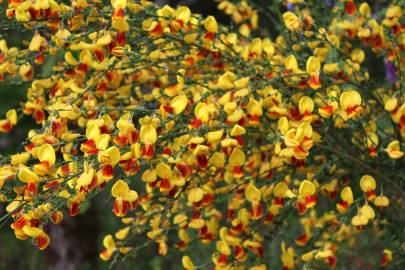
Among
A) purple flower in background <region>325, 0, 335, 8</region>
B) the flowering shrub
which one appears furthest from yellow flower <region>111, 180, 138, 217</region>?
purple flower in background <region>325, 0, 335, 8</region>

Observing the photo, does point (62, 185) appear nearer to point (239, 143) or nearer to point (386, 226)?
point (239, 143)

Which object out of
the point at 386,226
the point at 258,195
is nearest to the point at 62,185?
the point at 258,195

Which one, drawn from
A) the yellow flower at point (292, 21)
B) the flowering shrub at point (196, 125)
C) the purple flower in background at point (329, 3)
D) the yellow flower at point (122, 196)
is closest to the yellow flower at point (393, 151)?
the flowering shrub at point (196, 125)

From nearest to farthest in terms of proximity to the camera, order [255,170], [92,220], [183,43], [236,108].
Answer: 1. [236,108]
2. [183,43]
3. [255,170]
4. [92,220]

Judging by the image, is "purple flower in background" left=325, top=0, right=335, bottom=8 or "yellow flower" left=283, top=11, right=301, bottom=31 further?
"purple flower in background" left=325, top=0, right=335, bottom=8

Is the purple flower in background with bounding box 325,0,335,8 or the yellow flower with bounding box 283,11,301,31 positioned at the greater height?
the yellow flower with bounding box 283,11,301,31

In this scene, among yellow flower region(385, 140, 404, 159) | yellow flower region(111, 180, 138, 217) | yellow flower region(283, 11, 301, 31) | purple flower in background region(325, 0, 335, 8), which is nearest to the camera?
yellow flower region(111, 180, 138, 217)

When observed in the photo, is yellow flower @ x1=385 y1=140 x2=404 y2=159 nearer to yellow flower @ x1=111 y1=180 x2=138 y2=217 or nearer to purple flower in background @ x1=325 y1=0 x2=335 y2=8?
yellow flower @ x1=111 y1=180 x2=138 y2=217

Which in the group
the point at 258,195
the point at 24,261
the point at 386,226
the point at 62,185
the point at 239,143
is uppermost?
the point at 239,143

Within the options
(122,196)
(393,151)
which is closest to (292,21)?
(393,151)
